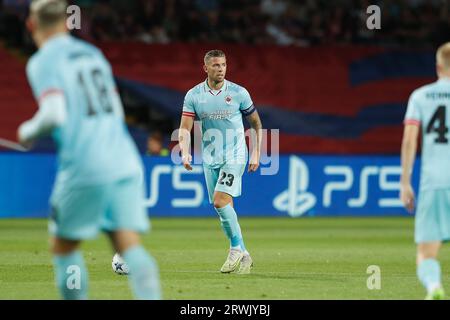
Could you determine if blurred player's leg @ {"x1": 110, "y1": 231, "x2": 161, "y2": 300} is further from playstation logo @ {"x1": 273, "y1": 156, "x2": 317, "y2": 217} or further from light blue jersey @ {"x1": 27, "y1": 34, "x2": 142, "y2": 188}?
playstation logo @ {"x1": 273, "y1": 156, "x2": 317, "y2": 217}

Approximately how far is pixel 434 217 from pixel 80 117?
3.09 meters

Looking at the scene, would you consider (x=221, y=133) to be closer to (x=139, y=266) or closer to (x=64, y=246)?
(x=64, y=246)

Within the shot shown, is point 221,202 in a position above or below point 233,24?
below

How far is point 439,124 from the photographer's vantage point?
28.0 feet

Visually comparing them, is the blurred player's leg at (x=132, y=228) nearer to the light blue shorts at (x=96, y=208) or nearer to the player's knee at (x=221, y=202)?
the light blue shorts at (x=96, y=208)

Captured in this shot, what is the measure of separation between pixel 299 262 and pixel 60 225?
21.7 ft

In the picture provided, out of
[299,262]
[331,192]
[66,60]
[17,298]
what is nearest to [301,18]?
[331,192]

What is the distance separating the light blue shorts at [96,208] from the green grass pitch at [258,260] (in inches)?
101

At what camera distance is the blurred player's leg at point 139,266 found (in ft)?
23.0

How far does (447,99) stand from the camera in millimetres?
8523

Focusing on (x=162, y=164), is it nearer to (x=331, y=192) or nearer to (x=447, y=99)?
(x=331, y=192)

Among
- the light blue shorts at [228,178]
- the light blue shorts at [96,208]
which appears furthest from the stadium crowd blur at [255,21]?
the light blue shorts at [96,208]

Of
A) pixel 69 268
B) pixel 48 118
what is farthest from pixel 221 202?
pixel 48 118

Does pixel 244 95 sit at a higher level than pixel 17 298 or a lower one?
higher
